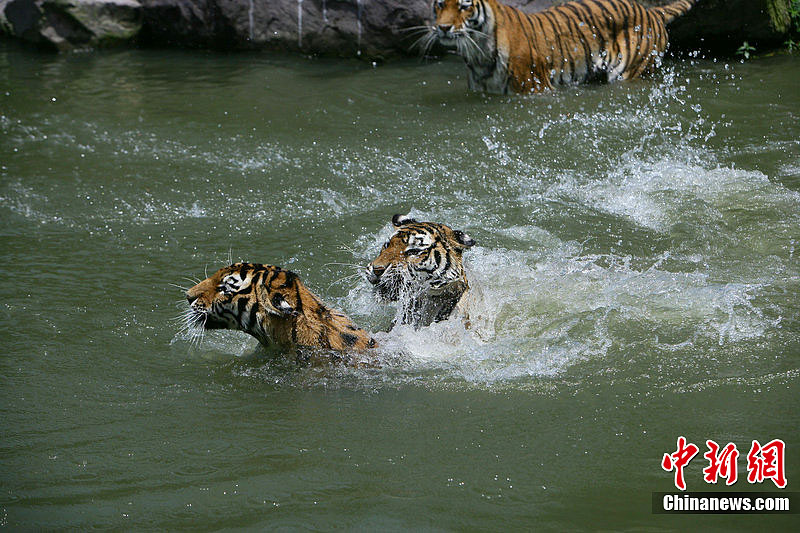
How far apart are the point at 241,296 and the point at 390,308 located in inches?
29.7

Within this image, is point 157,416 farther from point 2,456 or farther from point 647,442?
point 647,442

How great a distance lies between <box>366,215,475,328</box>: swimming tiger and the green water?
12cm

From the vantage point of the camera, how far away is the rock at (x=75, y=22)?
333 inches

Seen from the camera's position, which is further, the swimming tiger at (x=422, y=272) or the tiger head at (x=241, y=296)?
the swimming tiger at (x=422, y=272)

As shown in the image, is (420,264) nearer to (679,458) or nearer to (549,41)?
(679,458)

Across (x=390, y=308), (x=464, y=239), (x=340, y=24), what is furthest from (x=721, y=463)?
(x=340, y=24)

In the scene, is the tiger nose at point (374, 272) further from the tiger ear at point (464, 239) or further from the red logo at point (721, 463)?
the red logo at point (721, 463)

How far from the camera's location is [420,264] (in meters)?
3.51

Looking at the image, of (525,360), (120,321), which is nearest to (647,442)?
(525,360)

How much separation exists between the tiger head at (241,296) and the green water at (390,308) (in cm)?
24

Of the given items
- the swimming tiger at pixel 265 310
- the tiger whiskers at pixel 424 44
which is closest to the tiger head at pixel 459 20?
the tiger whiskers at pixel 424 44

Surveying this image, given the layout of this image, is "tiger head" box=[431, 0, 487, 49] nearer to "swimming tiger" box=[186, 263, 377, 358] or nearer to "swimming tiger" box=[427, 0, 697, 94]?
"swimming tiger" box=[427, 0, 697, 94]

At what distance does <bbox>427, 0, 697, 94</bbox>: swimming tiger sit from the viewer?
6.76 m

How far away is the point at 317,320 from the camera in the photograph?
3281 millimetres
